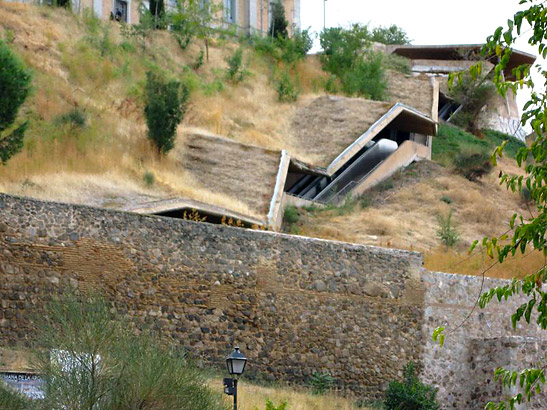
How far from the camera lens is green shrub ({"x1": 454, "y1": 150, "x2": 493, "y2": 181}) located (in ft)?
111

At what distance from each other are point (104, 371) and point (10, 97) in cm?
1043

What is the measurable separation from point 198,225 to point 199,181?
8.31m

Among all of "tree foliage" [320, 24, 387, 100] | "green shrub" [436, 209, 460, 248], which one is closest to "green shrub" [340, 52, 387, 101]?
"tree foliage" [320, 24, 387, 100]

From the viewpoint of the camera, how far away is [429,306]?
64.3 ft

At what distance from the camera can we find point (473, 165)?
111ft

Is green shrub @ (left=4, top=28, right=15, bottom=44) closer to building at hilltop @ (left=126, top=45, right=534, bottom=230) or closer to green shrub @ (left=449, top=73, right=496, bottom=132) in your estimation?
building at hilltop @ (left=126, top=45, right=534, bottom=230)

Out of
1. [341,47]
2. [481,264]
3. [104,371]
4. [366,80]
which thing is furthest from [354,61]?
[104,371]

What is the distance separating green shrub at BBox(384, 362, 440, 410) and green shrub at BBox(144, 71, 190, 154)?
401 inches

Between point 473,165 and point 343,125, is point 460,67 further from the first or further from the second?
point 343,125

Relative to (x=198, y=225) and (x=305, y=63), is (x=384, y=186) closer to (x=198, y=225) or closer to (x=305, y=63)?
(x=305, y=63)

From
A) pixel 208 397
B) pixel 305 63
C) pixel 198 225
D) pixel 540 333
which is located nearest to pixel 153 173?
pixel 198 225

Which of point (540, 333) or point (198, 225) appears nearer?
point (198, 225)

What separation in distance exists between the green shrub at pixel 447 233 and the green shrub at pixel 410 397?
344 inches

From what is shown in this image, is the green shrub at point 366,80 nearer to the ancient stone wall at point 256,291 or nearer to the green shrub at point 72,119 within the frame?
the green shrub at point 72,119
